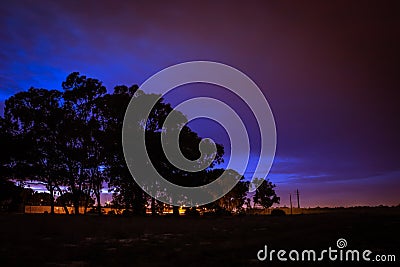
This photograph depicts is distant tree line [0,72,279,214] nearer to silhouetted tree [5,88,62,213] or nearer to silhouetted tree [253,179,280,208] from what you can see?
silhouetted tree [5,88,62,213]

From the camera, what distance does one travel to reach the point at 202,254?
902cm

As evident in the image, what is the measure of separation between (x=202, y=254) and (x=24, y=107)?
131ft

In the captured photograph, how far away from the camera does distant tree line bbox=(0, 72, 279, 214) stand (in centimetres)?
3834

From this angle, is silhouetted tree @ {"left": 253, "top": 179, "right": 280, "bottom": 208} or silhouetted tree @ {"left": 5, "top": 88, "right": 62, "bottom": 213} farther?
silhouetted tree @ {"left": 253, "top": 179, "right": 280, "bottom": 208}

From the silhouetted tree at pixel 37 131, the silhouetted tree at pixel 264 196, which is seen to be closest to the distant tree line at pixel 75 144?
the silhouetted tree at pixel 37 131

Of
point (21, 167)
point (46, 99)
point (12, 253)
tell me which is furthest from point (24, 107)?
point (12, 253)

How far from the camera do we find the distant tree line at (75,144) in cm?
3834

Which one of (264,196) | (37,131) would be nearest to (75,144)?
(37,131)

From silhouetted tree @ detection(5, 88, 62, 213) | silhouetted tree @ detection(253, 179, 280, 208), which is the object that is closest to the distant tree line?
silhouetted tree @ detection(5, 88, 62, 213)

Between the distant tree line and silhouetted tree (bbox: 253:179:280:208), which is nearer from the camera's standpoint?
the distant tree line

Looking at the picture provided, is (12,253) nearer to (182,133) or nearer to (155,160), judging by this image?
(155,160)

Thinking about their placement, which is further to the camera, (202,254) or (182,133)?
(182,133)

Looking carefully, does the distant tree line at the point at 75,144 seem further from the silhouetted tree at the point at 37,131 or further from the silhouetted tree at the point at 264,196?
the silhouetted tree at the point at 264,196

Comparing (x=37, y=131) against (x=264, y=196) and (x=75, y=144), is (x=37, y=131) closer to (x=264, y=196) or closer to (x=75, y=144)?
(x=75, y=144)
